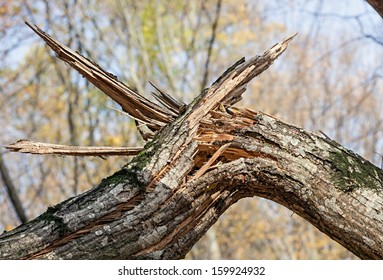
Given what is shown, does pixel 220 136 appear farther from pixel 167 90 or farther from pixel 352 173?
pixel 167 90

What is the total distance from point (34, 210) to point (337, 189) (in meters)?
11.7

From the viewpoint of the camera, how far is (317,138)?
2412 millimetres

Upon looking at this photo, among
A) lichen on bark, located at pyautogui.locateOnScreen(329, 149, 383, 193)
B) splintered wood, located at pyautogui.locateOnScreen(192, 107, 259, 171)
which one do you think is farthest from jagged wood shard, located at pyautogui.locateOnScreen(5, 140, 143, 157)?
lichen on bark, located at pyautogui.locateOnScreen(329, 149, 383, 193)

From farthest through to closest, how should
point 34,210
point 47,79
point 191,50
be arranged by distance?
point 34,210 < point 47,79 < point 191,50

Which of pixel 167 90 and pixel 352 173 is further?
pixel 167 90

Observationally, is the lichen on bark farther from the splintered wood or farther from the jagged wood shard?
the jagged wood shard

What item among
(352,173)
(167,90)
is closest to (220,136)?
(352,173)

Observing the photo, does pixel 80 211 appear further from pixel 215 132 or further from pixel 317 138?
pixel 317 138

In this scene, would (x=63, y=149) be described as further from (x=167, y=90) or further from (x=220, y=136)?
(x=167, y=90)

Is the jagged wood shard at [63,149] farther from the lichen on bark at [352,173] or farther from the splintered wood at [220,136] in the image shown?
the lichen on bark at [352,173]

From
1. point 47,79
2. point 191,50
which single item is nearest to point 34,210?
point 47,79

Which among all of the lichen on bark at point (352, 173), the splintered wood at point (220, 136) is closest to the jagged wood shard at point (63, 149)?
the splintered wood at point (220, 136)

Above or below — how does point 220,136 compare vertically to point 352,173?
above
